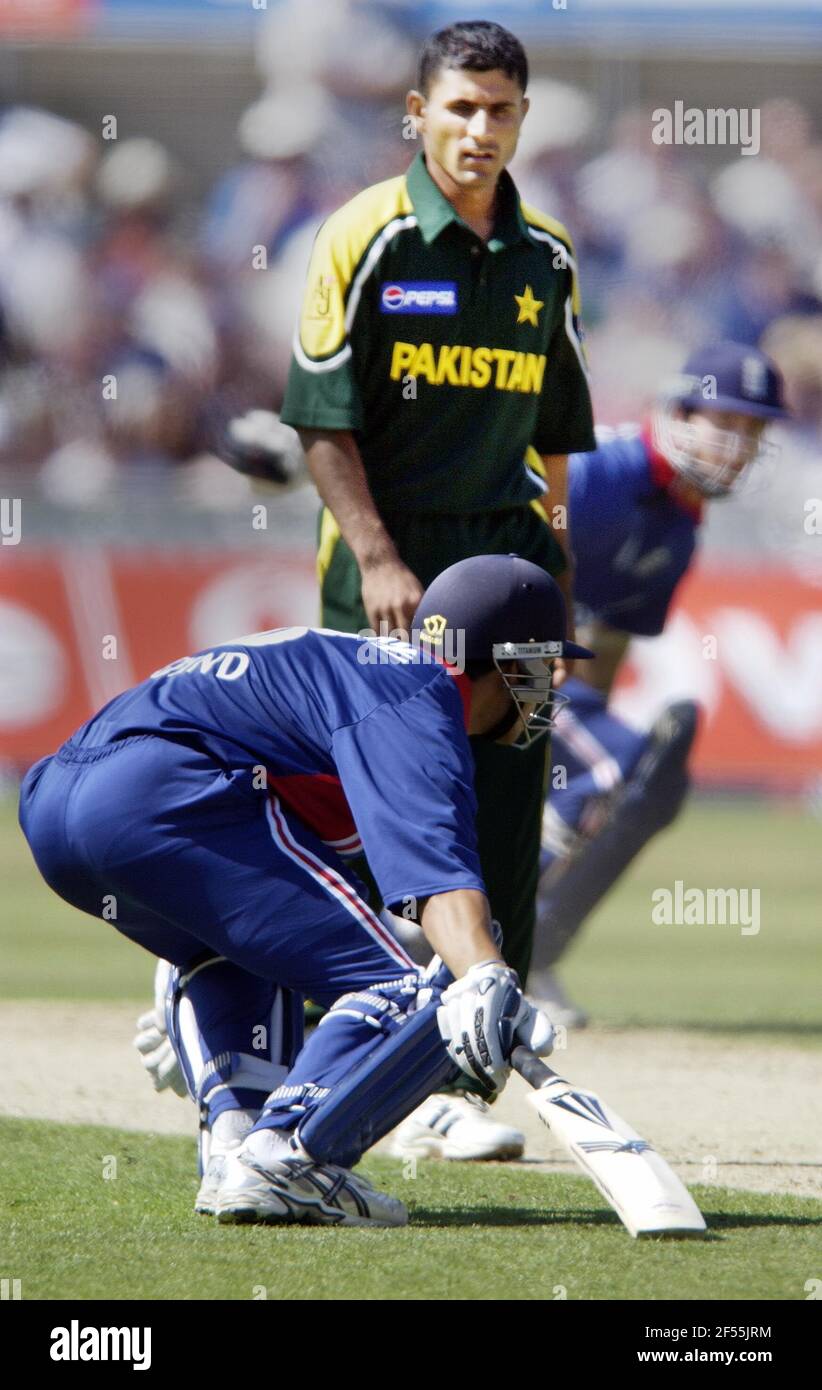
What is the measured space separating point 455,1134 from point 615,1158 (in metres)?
1.28

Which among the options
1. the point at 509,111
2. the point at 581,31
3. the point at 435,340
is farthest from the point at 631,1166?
the point at 581,31

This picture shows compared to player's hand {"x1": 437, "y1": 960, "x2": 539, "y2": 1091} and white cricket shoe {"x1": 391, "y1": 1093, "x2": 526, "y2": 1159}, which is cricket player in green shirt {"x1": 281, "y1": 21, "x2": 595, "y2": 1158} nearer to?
white cricket shoe {"x1": 391, "y1": 1093, "x2": 526, "y2": 1159}

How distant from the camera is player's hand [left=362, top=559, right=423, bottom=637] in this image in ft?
15.2

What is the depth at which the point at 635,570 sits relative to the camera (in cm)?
707

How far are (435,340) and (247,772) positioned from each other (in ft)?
4.77

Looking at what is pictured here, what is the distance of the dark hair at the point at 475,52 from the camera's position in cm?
472

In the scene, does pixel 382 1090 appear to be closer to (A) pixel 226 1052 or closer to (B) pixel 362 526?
(A) pixel 226 1052

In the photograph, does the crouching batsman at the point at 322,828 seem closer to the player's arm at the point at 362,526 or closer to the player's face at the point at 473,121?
the player's arm at the point at 362,526

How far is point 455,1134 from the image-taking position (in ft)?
16.4

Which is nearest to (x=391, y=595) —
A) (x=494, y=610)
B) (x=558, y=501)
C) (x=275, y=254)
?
(x=494, y=610)

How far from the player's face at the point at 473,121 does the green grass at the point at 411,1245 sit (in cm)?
241

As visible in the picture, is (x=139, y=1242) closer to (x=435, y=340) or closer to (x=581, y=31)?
(x=435, y=340)

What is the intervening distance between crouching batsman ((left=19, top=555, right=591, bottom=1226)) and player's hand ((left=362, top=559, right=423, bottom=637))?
0.56 metres
